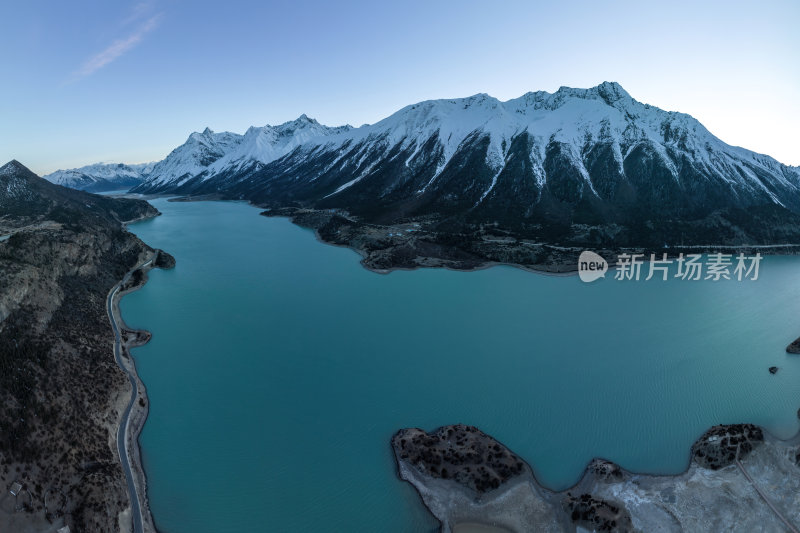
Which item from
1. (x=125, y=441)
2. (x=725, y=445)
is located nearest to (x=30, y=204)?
(x=125, y=441)

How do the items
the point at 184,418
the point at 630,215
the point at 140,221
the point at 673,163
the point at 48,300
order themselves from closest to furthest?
the point at 184,418
the point at 48,300
the point at 630,215
the point at 673,163
the point at 140,221

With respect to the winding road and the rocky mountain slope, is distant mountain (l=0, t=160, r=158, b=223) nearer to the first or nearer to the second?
the rocky mountain slope

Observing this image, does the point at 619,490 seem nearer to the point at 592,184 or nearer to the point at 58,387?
the point at 58,387

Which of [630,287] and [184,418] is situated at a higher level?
[630,287]

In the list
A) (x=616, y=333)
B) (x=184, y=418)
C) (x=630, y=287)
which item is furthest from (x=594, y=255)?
(x=184, y=418)

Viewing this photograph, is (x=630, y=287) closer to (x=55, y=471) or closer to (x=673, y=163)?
(x=55, y=471)

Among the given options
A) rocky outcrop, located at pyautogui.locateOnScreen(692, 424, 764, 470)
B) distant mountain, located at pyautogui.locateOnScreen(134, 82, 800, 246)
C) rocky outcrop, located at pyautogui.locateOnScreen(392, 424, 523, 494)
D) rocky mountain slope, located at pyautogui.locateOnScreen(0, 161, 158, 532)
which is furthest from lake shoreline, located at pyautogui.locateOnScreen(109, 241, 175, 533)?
distant mountain, located at pyautogui.locateOnScreen(134, 82, 800, 246)
